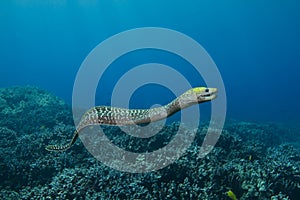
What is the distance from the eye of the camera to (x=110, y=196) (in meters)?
5.27

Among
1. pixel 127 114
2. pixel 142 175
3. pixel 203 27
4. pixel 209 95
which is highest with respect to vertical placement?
pixel 203 27

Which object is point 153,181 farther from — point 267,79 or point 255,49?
point 255,49

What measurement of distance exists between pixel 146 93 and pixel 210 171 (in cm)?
12316

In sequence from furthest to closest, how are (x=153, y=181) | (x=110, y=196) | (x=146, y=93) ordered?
(x=146, y=93) < (x=153, y=181) < (x=110, y=196)

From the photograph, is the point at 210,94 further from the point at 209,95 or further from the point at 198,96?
the point at 198,96

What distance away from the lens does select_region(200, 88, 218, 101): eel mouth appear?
17.8 feet

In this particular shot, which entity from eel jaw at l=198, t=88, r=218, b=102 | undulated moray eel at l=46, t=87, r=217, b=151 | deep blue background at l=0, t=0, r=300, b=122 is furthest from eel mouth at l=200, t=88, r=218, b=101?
deep blue background at l=0, t=0, r=300, b=122

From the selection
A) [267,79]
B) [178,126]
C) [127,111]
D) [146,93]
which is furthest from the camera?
[267,79]

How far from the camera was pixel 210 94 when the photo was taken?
5453 mm

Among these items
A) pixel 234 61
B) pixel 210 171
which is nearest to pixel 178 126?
pixel 210 171

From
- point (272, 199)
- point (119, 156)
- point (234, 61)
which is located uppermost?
point (234, 61)

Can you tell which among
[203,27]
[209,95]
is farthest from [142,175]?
[203,27]

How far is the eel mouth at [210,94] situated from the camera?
5.43m

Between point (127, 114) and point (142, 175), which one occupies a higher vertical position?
point (127, 114)
